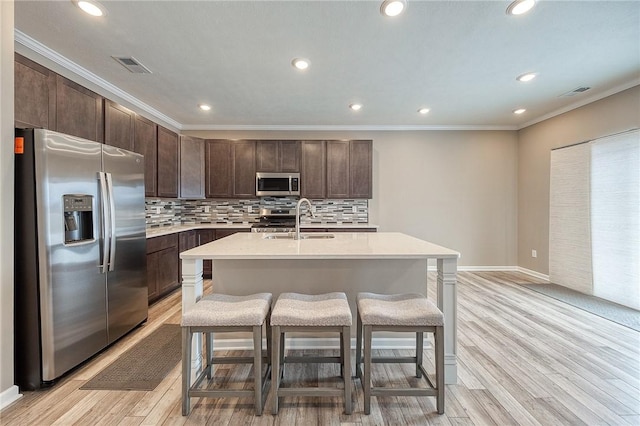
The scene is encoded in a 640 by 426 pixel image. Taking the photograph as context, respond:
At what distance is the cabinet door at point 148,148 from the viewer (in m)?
3.39

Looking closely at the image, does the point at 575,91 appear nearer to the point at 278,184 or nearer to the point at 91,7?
the point at 278,184

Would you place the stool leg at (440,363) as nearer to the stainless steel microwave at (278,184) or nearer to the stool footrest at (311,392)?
the stool footrest at (311,392)

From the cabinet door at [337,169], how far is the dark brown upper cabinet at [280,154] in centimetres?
53

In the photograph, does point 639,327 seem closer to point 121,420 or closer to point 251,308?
point 251,308

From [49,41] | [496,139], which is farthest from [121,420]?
[496,139]

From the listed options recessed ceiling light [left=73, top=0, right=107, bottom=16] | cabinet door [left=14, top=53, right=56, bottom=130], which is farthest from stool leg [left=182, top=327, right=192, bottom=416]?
recessed ceiling light [left=73, top=0, right=107, bottom=16]

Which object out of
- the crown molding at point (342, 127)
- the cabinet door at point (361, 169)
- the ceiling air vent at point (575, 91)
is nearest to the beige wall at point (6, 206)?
the crown molding at point (342, 127)

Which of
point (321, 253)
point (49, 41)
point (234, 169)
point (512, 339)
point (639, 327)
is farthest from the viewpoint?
point (234, 169)

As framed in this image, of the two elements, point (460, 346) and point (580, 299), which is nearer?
point (460, 346)

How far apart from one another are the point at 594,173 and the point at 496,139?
162cm

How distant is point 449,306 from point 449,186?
365 cm

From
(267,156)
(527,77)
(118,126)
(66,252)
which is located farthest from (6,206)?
(527,77)

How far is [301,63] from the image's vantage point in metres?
2.68

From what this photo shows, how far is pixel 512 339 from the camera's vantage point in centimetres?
254
